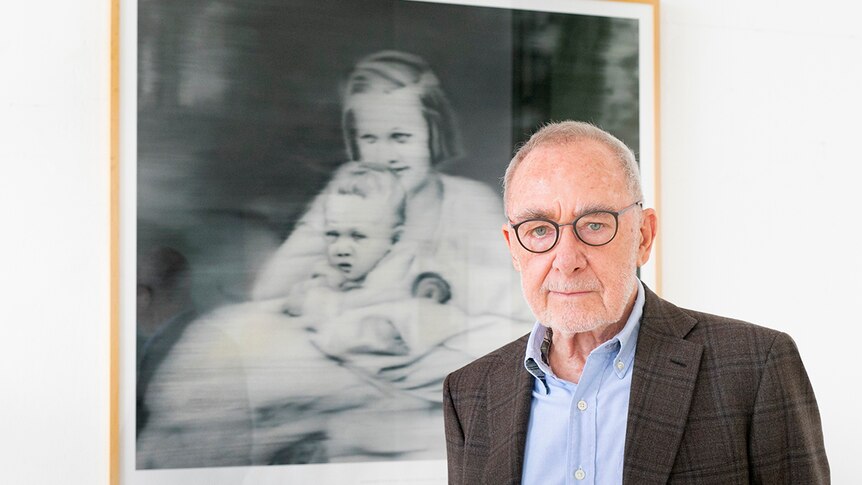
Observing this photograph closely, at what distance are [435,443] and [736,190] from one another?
3.47 ft

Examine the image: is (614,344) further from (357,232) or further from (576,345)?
(357,232)

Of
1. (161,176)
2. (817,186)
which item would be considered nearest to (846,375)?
(817,186)

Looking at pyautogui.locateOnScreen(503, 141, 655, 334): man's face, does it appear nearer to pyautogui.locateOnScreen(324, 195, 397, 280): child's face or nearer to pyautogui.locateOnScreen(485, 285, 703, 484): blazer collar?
pyautogui.locateOnScreen(485, 285, 703, 484): blazer collar

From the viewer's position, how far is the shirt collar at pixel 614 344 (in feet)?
4.43

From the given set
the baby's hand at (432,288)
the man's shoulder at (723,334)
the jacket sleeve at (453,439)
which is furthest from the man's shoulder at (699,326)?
the baby's hand at (432,288)

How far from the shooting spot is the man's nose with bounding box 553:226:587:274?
4.34ft

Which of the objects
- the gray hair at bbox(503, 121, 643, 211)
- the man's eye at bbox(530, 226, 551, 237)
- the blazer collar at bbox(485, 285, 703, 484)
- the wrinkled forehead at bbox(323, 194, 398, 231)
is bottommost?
the blazer collar at bbox(485, 285, 703, 484)

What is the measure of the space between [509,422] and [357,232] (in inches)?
27.6

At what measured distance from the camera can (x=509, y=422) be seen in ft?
4.61

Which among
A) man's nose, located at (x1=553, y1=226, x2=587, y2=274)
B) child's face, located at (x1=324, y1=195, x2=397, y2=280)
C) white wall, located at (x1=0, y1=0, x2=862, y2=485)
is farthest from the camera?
white wall, located at (x1=0, y1=0, x2=862, y2=485)

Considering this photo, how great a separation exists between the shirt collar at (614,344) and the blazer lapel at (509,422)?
23 millimetres

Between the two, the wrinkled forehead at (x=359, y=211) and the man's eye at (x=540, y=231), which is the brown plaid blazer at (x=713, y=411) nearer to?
the man's eye at (x=540, y=231)

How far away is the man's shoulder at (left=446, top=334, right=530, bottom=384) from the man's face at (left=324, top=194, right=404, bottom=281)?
465 millimetres
